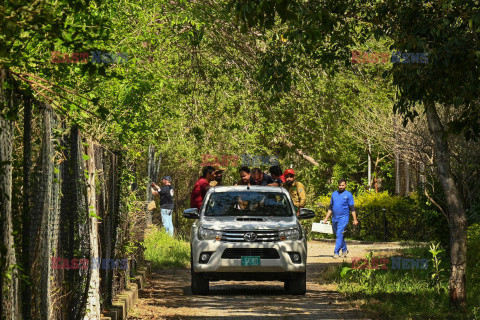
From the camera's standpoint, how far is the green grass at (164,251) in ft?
66.1

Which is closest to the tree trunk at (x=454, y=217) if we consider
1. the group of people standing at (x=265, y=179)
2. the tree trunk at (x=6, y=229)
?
the group of people standing at (x=265, y=179)

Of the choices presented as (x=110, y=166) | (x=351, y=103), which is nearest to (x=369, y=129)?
(x=351, y=103)

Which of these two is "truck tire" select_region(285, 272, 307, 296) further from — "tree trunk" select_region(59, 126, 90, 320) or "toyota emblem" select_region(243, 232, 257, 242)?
"tree trunk" select_region(59, 126, 90, 320)

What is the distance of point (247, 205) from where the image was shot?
13.5m

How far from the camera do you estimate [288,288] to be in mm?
13250

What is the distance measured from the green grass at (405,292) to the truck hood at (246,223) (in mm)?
1741

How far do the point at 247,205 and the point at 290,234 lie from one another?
Result: 3.22ft

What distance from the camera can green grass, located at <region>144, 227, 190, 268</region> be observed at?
66.1 feet

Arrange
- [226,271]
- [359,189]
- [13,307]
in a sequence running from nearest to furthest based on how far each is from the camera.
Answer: [13,307]
[226,271]
[359,189]

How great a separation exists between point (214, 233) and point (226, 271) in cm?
60

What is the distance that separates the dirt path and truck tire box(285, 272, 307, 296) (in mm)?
193

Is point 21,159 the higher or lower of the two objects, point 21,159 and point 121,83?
the lower

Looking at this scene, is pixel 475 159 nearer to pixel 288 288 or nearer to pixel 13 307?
pixel 288 288

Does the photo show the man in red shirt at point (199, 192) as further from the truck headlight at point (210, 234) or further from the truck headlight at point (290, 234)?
the truck headlight at point (290, 234)
